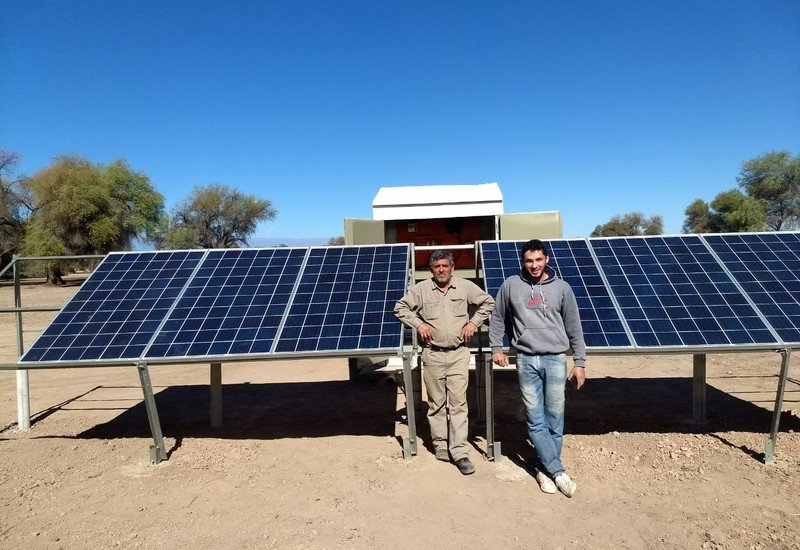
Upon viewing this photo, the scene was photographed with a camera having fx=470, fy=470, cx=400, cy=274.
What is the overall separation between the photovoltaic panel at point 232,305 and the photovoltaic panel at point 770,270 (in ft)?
19.0

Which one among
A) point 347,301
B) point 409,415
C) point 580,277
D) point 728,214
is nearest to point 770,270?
point 580,277

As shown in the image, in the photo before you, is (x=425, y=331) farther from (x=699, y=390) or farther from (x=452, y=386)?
(x=699, y=390)

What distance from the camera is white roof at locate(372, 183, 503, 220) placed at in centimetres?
928

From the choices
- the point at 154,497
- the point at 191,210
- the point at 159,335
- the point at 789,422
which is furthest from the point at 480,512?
the point at 191,210

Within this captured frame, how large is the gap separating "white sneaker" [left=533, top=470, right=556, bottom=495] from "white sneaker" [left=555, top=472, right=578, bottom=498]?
0.07 meters

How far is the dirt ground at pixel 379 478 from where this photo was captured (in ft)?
13.8

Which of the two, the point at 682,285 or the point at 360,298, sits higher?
the point at 682,285

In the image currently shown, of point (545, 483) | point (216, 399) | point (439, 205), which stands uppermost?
point (439, 205)

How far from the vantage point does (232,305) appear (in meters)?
6.09

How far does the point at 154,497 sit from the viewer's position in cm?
503

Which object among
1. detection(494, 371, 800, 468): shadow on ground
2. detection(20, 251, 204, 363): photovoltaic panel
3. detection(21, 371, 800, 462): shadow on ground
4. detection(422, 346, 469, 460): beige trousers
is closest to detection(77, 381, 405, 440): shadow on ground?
detection(21, 371, 800, 462): shadow on ground

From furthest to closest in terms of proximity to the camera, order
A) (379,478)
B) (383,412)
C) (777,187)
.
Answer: (777,187) → (383,412) → (379,478)

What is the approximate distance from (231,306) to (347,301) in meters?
1.51

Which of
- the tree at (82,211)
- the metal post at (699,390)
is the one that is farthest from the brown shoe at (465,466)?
the tree at (82,211)
